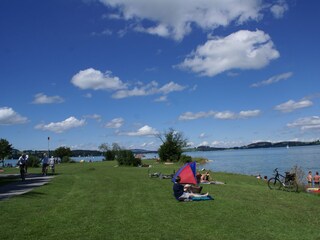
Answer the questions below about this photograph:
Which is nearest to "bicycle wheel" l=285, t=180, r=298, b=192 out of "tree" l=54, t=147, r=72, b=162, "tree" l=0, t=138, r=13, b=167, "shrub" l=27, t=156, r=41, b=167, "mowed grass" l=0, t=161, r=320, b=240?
"mowed grass" l=0, t=161, r=320, b=240

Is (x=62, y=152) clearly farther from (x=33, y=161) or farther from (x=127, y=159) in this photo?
(x=127, y=159)

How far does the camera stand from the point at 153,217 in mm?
12992

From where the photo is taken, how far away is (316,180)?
1331 inches

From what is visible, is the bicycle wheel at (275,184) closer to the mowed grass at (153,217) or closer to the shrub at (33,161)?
the mowed grass at (153,217)

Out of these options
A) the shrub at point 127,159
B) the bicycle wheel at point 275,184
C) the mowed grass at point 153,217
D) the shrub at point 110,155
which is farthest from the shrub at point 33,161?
the mowed grass at point 153,217

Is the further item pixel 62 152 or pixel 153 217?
pixel 62 152

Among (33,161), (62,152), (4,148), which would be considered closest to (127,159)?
(33,161)

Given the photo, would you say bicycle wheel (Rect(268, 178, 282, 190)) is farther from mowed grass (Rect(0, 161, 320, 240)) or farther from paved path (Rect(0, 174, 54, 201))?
paved path (Rect(0, 174, 54, 201))

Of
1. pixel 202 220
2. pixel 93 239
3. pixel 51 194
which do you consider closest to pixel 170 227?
pixel 202 220

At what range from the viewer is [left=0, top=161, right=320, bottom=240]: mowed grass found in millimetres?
10703

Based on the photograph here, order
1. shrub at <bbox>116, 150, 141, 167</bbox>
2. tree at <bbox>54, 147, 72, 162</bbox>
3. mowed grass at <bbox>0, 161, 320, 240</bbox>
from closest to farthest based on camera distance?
mowed grass at <bbox>0, 161, 320, 240</bbox>, shrub at <bbox>116, 150, 141, 167</bbox>, tree at <bbox>54, 147, 72, 162</bbox>

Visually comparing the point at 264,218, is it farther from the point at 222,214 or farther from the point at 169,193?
the point at 169,193

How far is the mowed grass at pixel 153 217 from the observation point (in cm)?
1070

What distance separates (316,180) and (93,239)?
2805 centimetres
